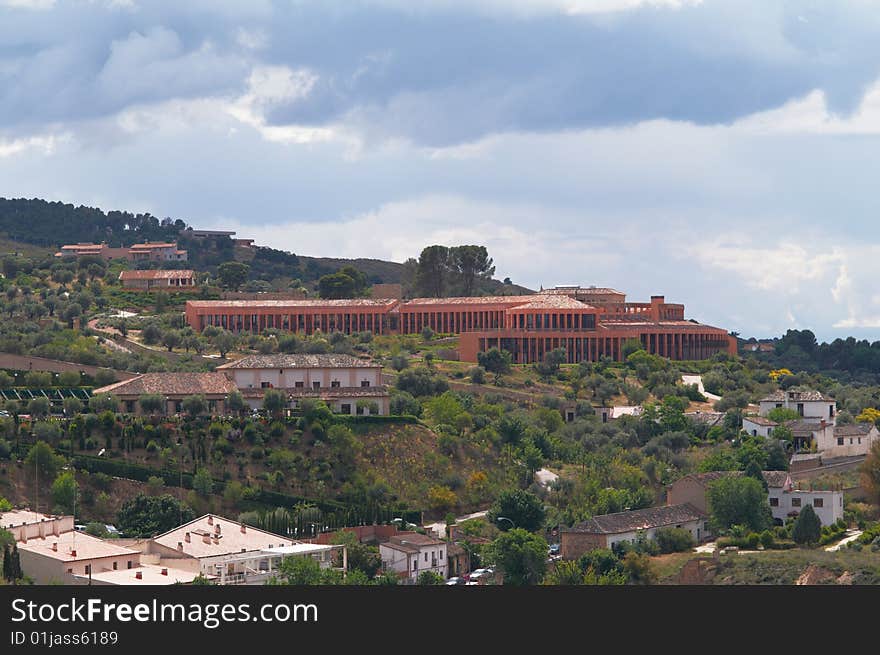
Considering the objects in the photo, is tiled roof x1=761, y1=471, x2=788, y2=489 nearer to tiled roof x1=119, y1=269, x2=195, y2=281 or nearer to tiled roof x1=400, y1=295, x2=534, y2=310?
tiled roof x1=400, y1=295, x2=534, y2=310

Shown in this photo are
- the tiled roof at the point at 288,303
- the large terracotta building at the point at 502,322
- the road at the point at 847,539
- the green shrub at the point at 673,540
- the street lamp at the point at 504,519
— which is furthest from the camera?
the tiled roof at the point at 288,303

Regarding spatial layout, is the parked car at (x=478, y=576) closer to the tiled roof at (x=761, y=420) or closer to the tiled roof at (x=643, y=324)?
the tiled roof at (x=761, y=420)

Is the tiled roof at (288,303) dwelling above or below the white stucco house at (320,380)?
above

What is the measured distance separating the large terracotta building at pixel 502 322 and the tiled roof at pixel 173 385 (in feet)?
90.3

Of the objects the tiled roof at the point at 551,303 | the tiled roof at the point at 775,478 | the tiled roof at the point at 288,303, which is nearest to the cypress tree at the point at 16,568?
the tiled roof at the point at 775,478

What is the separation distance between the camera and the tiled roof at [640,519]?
75.6m

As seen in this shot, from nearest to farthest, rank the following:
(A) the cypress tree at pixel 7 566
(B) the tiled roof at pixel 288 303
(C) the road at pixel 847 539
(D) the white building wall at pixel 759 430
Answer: (A) the cypress tree at pixel 7 566 → (C) the road at pixel 847 539 → (D) the white building wall at pixel 759 430 → (B) the tiled roof at pixel 288 303

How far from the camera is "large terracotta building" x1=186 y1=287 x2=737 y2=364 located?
119500 millimetres

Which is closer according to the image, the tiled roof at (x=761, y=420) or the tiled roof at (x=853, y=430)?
the tiled roof at (x=853, y=430)

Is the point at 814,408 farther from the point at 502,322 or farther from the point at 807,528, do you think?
the point at 502,322

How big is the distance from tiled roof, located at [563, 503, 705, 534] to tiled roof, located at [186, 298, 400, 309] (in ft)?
157

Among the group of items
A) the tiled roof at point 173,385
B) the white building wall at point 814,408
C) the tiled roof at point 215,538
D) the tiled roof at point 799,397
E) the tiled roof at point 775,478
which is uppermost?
the tiled roof at point 173,385
